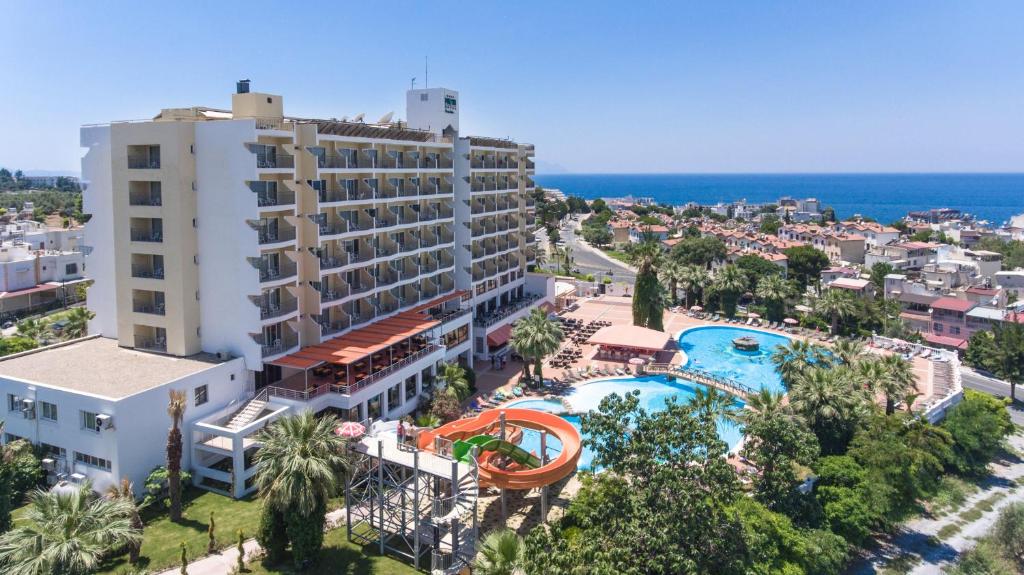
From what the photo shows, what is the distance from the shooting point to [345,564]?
28.8 metres

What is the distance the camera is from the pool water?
58.3m

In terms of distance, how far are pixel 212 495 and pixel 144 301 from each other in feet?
44.6

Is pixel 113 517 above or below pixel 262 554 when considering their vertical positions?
above

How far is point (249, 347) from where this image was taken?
3841cm

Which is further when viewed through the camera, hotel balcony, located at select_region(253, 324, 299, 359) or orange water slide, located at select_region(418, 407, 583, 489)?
hotel balcony, located at select_region(253, 324, 299, 359)

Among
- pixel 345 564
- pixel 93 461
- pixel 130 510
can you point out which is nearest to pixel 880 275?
pixel 345 564

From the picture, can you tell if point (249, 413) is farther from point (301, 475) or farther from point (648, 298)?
point (648, 298)

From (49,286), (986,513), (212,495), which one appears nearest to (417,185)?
(212,495)

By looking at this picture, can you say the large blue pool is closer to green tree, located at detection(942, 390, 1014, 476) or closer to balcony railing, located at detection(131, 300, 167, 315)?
green tree, located at detection(942, 390, 1014, 476)

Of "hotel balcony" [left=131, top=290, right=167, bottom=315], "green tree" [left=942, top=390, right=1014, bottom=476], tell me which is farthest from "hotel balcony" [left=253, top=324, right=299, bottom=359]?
"green tree" [left=942, top=390, right=1014, bottom=476]

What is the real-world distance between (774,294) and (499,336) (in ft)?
113

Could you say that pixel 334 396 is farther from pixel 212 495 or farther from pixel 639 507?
pixel 639 507

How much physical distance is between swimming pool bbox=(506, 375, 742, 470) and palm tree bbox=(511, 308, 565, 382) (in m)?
3.45

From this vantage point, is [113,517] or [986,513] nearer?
[113,517]
